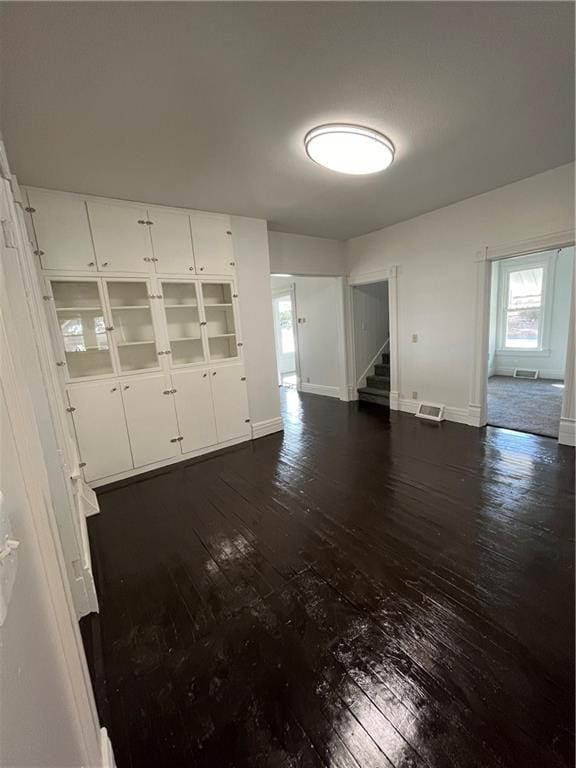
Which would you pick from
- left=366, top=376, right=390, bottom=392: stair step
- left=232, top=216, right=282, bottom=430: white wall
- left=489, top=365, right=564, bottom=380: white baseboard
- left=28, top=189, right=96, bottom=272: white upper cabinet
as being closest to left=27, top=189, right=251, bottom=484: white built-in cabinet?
left=28, top=189, right=96, bottom=272: white upper cabinet

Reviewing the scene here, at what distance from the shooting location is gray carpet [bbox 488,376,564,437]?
4.05 m

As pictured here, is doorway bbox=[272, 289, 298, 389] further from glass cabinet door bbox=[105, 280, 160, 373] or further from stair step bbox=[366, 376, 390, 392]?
glass cabinet door bbox=[105, 280, 160, 373]

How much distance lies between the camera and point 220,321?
4113 mm

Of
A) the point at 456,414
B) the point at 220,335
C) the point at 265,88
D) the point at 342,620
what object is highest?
the point at 265,88

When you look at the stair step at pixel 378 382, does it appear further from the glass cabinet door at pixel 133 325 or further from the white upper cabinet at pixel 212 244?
the glass cabinet door at pixel 133 325

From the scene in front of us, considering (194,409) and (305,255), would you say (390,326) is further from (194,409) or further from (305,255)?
(194,409)

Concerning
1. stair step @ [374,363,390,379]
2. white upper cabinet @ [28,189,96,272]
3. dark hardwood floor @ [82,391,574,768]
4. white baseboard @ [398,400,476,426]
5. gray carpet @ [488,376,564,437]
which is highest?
white upper cabinet @ [28,189,96,272]

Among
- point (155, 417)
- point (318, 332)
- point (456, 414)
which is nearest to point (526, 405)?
point (456, 414)

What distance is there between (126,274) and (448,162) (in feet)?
10.1

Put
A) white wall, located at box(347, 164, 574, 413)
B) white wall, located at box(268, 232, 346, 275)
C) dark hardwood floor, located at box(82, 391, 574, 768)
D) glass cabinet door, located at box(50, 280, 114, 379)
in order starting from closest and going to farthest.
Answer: dark hardwood floor, located at box(82, 391, 574, 768) → glass cabinet door, located at box(50, 280, 114, 379) → white wall, located at box(347, 164, 574, 413) → white wall, located at box(268, 232, 346, 275)

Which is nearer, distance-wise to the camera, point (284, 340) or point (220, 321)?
point (220, 321)

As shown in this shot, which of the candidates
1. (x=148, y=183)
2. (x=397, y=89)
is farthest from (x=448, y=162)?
(x=148, y=183)

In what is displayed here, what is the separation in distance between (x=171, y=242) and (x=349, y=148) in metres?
2.01

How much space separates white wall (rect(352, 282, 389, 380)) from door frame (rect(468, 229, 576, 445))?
2.10 m
